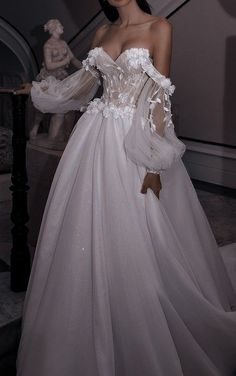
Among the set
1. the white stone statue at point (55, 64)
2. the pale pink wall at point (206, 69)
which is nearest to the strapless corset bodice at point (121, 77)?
the white stone statue at point (55, 64)

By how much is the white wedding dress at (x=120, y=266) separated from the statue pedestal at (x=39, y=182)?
155 cm

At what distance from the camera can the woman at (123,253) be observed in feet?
5.71

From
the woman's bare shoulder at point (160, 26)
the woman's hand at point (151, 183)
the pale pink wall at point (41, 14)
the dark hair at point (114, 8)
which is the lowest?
the woman's hand at point (151, 183)

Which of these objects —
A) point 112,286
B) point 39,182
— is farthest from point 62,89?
point 39,182

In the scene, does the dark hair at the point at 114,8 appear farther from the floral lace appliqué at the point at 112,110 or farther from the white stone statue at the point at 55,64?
the white stone statue at the point at 55,64

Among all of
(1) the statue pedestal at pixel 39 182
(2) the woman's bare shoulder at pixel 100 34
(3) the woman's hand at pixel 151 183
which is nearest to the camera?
(3) the woman's hand at pixel 151 183

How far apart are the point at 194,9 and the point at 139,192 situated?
3957 millimetres

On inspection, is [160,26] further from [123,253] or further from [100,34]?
[123,253]

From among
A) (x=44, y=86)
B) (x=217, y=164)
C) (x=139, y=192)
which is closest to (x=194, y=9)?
(x=217, y=164)

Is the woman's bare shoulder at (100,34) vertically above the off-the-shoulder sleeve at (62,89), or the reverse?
the woman's bare shoulder at (100,34)

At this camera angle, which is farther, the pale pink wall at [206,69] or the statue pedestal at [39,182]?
the pale pink wall at [206,69]

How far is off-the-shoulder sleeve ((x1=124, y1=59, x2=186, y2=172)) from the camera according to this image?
5.86 feet

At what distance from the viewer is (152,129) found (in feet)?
5.98

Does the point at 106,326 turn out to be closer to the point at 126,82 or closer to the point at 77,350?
the point at 77,350
